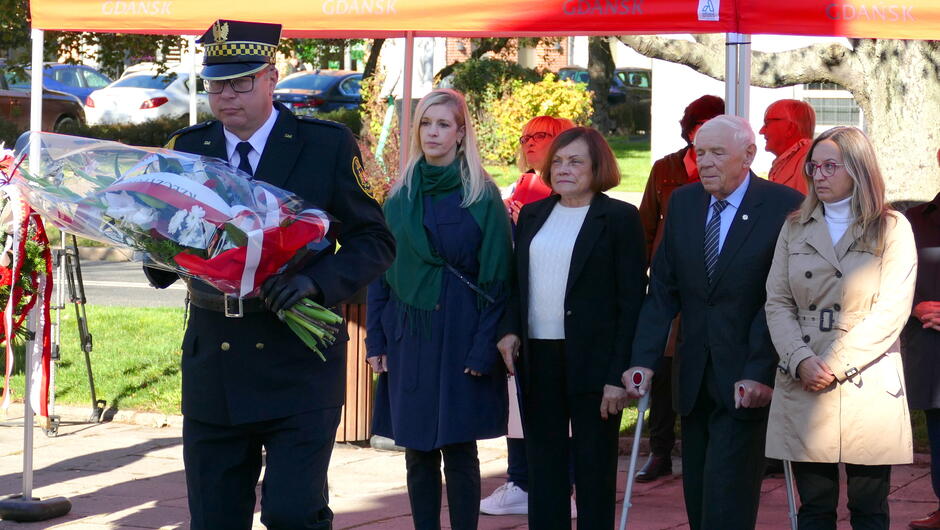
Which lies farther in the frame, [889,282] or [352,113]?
[352,113]

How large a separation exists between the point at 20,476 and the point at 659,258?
4097 mm

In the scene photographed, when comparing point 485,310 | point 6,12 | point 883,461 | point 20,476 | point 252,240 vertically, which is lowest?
point 20,476

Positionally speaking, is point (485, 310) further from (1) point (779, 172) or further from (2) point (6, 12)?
(2) point (6, 12)

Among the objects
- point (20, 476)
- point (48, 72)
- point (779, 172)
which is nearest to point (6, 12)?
point (20, 476)

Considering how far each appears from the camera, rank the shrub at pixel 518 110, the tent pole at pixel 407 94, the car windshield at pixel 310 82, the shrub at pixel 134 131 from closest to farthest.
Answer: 1. the tent pole at pixel 407 94
2. the shrub at pixel 518 110
3. the shrub at pixel 134 131
4. the car windshield at pixel 310 82

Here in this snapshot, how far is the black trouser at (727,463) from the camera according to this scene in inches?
204

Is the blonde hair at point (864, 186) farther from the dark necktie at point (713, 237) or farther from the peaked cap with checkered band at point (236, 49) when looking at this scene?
the peaked cap with checkered band at point (236, 49)

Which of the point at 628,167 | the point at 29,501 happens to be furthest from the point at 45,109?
the point at 29,501

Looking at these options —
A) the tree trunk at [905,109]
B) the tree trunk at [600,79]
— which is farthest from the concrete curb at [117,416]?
the tree trunk at [600,79]

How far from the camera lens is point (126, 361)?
35.1 ft

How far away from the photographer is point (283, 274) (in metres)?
4.12

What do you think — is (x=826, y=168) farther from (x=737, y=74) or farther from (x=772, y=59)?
(x=772, y=59)

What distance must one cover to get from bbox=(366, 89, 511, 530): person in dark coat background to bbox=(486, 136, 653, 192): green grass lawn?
11781 mm

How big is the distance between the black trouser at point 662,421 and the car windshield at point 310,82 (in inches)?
984
